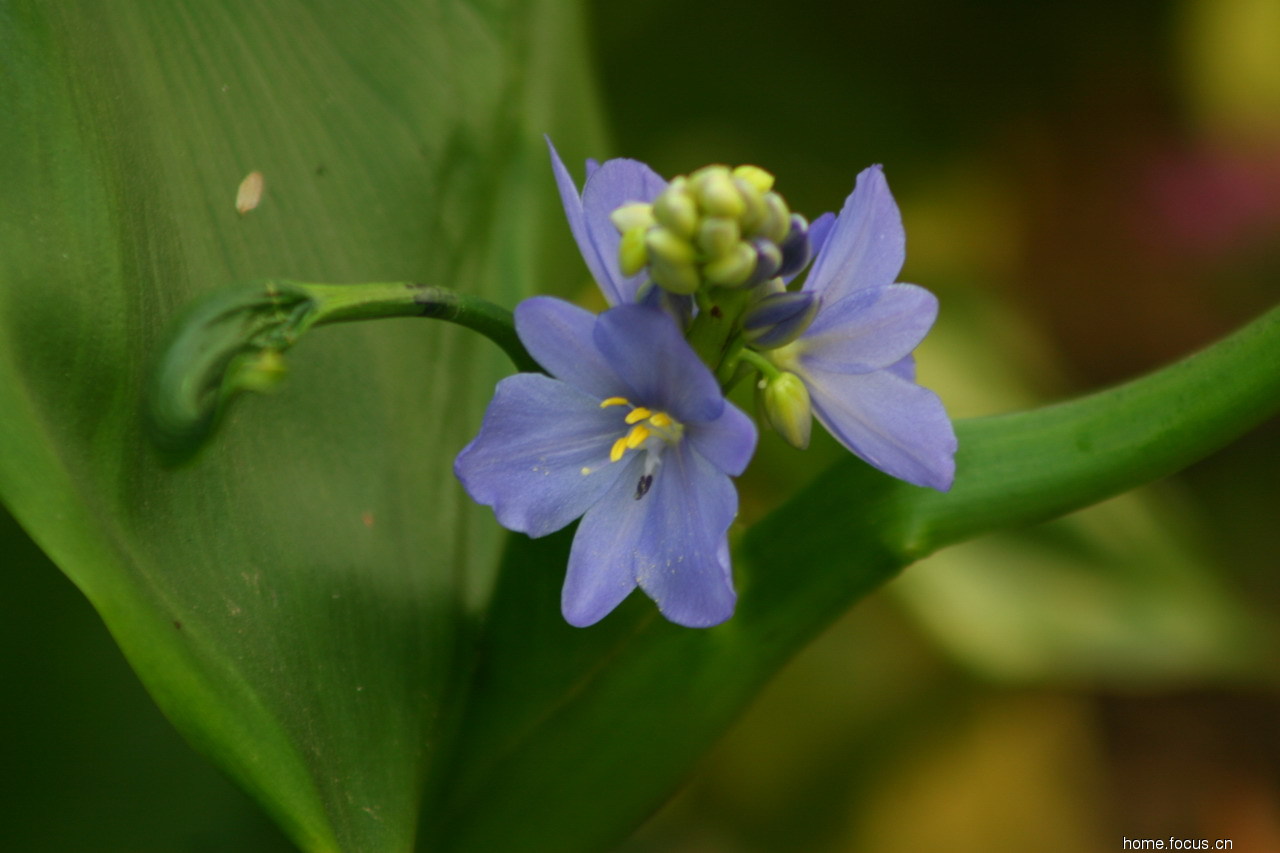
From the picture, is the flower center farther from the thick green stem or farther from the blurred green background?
the blurred green background

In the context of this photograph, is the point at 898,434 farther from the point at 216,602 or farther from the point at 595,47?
the point at 595,47

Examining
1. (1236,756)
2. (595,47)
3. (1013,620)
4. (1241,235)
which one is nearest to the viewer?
(1013,620)

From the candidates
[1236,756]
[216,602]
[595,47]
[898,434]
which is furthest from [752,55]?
[1236,756]

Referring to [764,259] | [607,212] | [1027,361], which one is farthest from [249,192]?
[1027,361]

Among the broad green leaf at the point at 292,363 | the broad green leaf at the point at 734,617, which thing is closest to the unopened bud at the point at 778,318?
the broad green leaf at the point at 734,617

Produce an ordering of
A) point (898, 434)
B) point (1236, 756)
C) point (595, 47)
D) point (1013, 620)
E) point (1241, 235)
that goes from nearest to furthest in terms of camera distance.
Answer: point (898, 434)
point (1013, 620)
point (595, 47)
point (1236, 756)
point (1241, 235)

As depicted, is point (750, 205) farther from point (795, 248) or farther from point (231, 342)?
point (231, 342)

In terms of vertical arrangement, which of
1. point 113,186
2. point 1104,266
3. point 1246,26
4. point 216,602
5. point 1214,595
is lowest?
point 216,602

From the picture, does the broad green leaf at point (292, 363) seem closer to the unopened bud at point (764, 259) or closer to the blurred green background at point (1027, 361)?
the unopened bud at point (764, 259)

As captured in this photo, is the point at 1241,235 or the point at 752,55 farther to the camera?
the point at 1241,235
